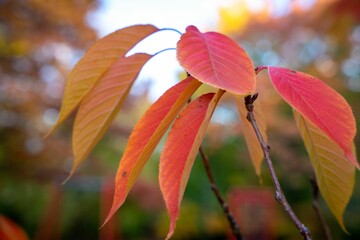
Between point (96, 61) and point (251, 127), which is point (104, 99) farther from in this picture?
point (251, 127)

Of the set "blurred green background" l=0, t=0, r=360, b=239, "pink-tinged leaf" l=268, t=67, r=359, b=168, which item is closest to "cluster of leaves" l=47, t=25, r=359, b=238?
"pink-tinged leaf" l=268, t=67, r=359, b=168

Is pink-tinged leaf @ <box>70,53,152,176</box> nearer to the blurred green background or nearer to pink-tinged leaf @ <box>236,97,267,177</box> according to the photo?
pink-tinged leaf @ <box>236,97,267,177</box>

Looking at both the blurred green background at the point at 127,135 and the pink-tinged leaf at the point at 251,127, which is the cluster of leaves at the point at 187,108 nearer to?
the pink-tinged leaf at the point at 251,127

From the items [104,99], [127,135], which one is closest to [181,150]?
[104,99]

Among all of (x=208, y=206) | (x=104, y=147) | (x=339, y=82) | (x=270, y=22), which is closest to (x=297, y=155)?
(x=339, y=82)

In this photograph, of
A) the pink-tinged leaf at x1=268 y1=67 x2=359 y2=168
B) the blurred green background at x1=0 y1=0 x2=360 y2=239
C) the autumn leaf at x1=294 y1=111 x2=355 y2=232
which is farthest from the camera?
the blurred green background at x1=0 y1=0 x2=360 y2=239

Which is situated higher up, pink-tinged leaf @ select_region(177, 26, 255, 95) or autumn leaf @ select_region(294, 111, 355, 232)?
pink-tinged leaf @ select_region(177, 26, 255, 95)

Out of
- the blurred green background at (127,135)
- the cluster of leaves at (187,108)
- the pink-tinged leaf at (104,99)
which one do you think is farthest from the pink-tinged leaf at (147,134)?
the blurred green background at (127,135)
